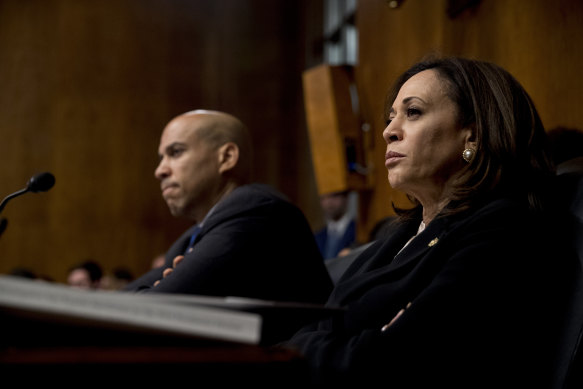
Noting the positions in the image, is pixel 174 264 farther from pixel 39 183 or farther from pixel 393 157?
pixel 393 157

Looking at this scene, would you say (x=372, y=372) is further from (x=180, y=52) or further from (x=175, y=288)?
(x=180, y=52)

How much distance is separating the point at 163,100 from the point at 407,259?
20.5ft

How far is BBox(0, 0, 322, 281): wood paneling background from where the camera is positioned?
6977mm

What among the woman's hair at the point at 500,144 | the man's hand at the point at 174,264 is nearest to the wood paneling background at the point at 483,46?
the woman's hair at the point at 500,144

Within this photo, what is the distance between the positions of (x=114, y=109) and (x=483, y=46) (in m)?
5.29

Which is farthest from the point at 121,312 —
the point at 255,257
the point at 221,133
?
the point at 221,133

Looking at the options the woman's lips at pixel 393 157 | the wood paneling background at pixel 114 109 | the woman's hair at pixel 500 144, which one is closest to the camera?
the woman's hair at pixel 500 144

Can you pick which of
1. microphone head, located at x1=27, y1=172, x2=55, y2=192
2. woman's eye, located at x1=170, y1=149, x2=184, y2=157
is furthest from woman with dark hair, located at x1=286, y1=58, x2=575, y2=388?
woman's eye, located at x1=170, y1=149, x2=184, y2=157

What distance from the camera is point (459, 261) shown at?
1.26 metres

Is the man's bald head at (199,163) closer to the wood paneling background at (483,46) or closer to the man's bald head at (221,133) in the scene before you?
the man's bald head at (221,133)

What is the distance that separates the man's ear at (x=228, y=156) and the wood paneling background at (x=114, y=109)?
455 cm

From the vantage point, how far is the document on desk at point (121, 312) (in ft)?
2.70

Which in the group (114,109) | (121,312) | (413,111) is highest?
(114,109)

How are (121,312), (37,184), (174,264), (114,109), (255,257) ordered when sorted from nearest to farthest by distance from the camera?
(121,312), (37,184), (255,257), (174,264), (114,109)
